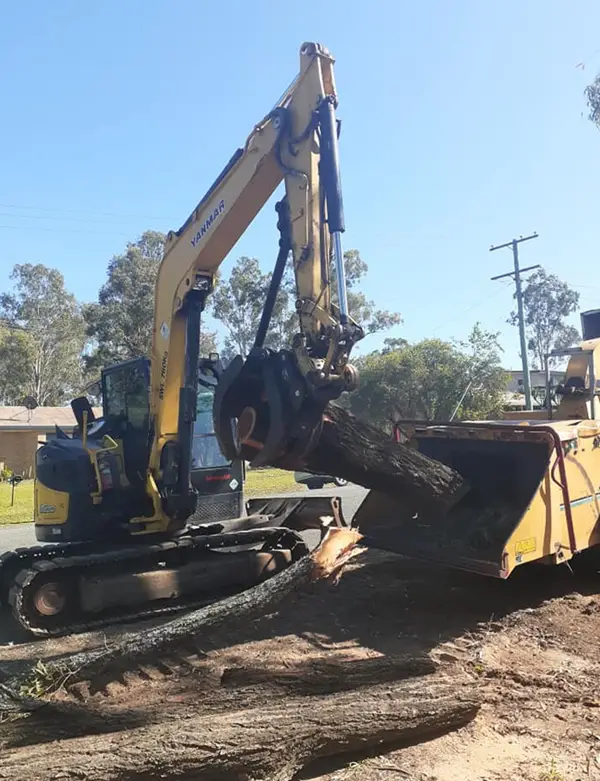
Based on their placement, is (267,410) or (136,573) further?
(136,573)

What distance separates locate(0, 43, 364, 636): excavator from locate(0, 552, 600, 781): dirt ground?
60 centimetres

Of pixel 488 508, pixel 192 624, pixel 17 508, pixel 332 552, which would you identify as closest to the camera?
pixel 192 624

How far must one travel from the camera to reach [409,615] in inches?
255

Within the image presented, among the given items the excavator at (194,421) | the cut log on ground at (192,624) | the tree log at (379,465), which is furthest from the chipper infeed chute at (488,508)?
the excavator at (194,421)

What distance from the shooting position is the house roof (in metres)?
32.8

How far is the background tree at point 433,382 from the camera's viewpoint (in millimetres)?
35438

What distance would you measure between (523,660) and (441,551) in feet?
4.20

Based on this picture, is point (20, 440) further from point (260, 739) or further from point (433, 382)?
point (260, 739)

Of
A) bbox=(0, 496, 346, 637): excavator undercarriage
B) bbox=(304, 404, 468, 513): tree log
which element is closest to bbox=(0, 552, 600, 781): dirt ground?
bbox=(0, 496, 346, 637): excavator undercarriage

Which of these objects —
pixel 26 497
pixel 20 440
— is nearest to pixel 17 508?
pixel 26 497

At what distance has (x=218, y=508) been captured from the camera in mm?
7691

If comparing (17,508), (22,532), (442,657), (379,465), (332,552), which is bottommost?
(442,657)

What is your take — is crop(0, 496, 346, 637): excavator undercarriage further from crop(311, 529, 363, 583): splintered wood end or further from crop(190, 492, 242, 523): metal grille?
crop(311, 529, 363, 583): splintered wood end

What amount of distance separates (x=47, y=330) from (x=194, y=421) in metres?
46.1
